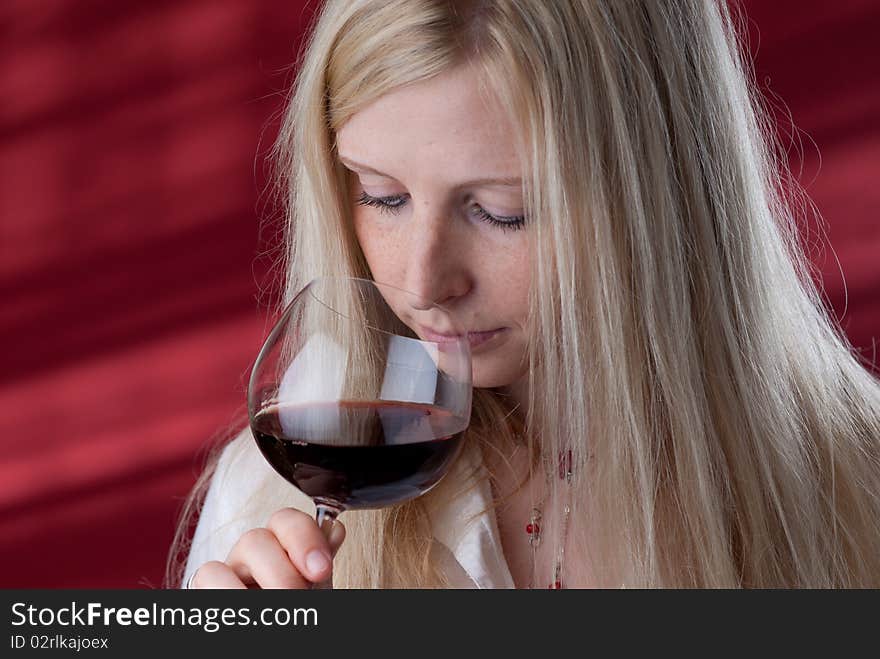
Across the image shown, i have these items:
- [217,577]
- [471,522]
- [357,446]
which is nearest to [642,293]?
[471,522]

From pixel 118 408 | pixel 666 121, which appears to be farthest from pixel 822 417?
pixel 118 408

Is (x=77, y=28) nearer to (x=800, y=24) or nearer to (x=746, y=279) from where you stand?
(x=800, y=24)

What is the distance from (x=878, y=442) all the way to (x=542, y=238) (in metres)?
0.64

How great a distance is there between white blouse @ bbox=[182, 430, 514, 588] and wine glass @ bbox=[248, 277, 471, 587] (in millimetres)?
381

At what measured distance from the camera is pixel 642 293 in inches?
55.6

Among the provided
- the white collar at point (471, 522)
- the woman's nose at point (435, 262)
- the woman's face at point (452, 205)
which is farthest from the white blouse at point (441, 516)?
the woman's nose at point (435, 262)

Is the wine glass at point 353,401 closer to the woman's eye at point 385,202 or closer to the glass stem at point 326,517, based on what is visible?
the glass stem at point 326,517

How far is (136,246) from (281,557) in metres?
1.76

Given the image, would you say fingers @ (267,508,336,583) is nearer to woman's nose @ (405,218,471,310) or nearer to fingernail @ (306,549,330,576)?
fingernail @ (306,549,330,576)

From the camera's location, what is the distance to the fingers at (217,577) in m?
1.13

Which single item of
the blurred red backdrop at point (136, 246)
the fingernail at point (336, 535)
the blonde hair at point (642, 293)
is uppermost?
the blurred red backdrop at point (136, 246)

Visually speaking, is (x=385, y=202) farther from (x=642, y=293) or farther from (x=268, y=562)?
(x=268, y=562)

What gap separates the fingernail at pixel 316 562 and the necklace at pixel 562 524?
0.51m

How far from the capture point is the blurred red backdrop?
8.45 feet
